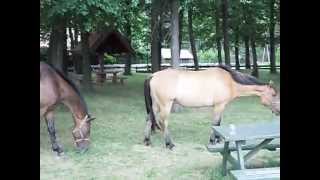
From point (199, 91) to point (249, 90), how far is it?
0.59 m

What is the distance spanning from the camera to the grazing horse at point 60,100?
487 cm

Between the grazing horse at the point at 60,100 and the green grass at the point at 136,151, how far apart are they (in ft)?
0.51

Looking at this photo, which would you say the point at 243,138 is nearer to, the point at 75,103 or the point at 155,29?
the point at 75,103

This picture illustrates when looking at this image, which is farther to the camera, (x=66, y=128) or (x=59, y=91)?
(x=66, y=128)

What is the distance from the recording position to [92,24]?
296 inches

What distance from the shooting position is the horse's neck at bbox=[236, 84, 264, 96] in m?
5.48

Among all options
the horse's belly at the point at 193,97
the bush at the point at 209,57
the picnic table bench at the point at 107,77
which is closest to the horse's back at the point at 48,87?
the horse's belly at the point at 193,97
